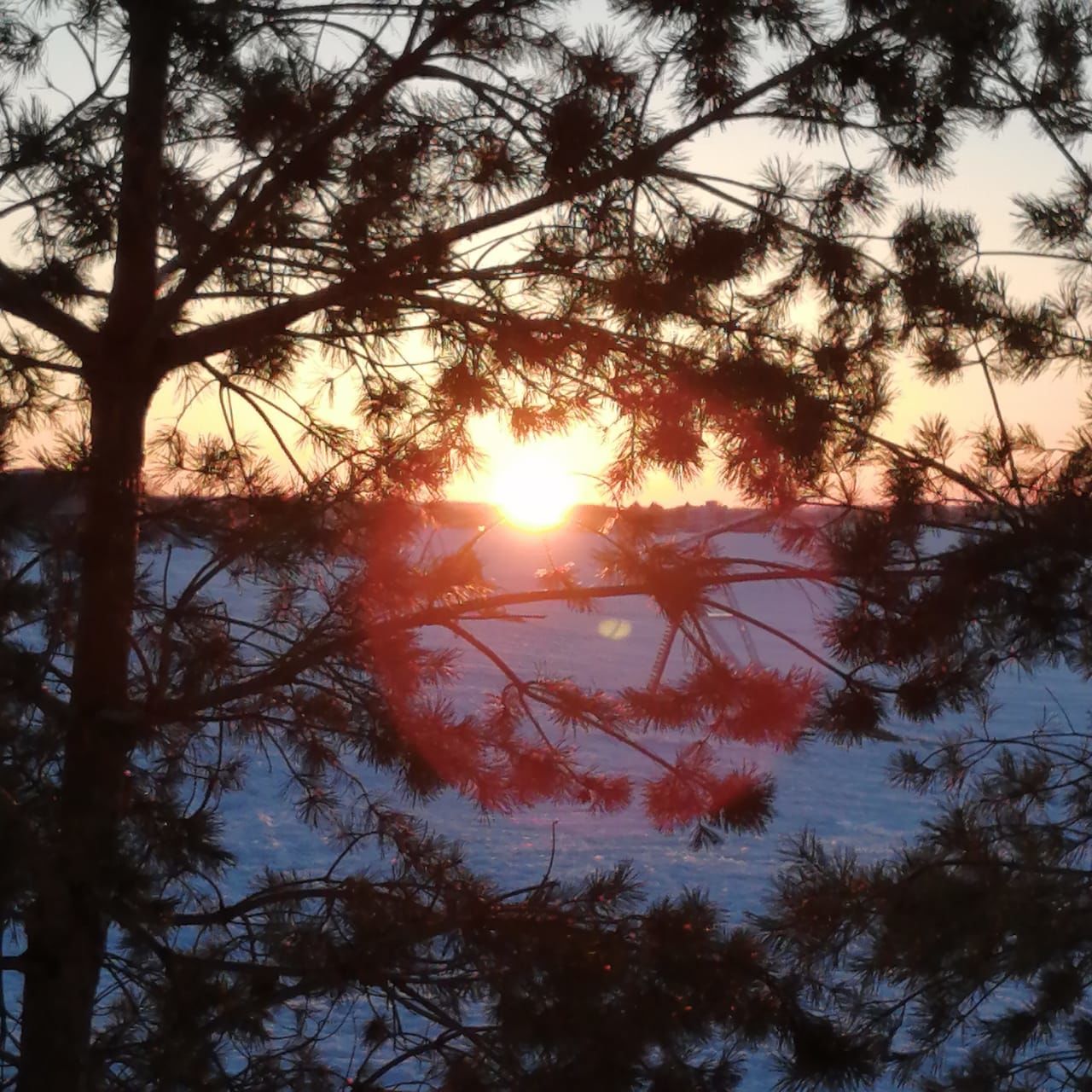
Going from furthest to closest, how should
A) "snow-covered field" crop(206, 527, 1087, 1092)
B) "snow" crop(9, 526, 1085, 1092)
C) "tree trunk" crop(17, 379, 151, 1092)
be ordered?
"snow-covered field" crop(206, 527, 1087, 1092) < "snow" crop(9, 526, 1085, 1092) < "tree trunk" crop(17, 379, 151, 1092)

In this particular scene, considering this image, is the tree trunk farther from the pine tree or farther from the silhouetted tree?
the silhouetted tree

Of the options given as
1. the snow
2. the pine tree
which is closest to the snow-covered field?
the snow

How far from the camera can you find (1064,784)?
13.5 ft

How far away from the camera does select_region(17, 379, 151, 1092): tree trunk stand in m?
2.69

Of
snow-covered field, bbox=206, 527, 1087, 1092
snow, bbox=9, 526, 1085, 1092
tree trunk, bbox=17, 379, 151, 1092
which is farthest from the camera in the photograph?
snow-covered field, bbox=206, 527, 1087, 1092

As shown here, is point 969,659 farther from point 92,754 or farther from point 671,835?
point 671,835

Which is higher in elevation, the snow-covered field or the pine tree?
the pine tree

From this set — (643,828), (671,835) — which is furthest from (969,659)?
(643,828)

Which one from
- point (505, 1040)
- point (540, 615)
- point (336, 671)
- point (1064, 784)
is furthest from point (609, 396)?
point (1064, 784)

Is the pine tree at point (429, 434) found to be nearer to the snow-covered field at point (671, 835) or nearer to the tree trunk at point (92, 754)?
the tree trunk at point (92, 754)

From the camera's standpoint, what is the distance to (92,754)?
329cm

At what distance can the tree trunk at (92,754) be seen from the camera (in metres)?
2.69

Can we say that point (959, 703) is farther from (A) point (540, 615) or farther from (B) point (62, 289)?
(B) point (62, 289)

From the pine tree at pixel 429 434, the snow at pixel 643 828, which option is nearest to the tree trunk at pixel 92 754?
the pine tree at pixel 429 434
